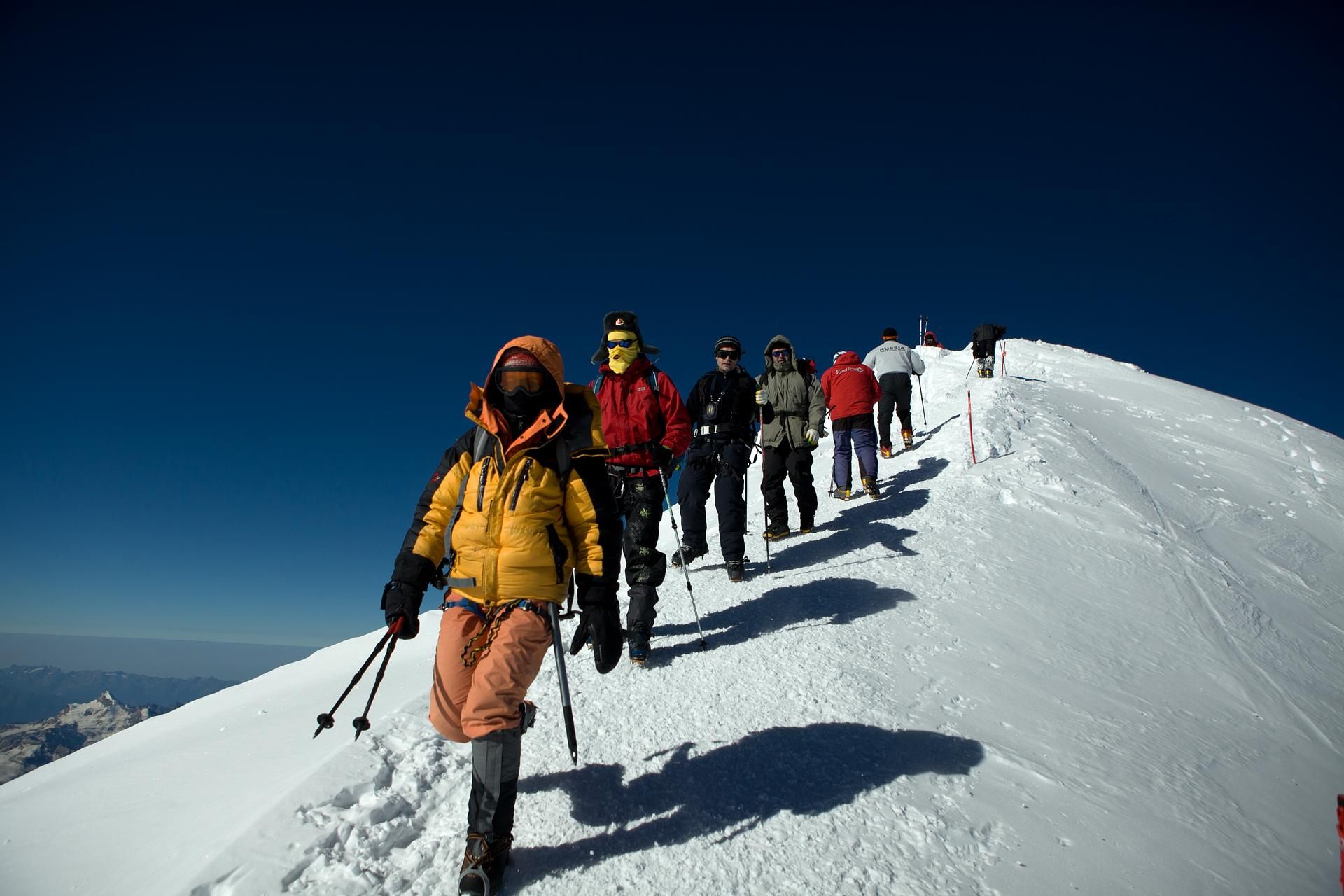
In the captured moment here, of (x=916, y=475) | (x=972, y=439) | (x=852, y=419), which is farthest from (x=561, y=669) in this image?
(x=972, y=439)

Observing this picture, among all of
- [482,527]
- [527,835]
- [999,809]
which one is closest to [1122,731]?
[999,809]

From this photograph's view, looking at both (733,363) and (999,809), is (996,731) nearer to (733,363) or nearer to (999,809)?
(999,809)

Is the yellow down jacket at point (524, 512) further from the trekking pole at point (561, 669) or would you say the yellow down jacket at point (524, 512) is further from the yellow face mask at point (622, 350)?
the yellow face mask at point (622, 350)

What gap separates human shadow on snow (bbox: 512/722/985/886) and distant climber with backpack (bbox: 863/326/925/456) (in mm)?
9610

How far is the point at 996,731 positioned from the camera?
436 cm

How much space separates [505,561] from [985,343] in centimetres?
1980

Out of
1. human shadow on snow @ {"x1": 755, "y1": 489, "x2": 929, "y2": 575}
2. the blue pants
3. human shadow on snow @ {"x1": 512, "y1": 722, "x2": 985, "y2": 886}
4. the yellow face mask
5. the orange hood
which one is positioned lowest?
human shadow on snow @ {"x1": 512, "y1": 722, "x2": 985, "y2": 886}

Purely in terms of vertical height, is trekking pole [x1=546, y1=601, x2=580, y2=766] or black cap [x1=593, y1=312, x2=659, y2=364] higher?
black cap [x1=593, y1=312, x2=659, y2=364]

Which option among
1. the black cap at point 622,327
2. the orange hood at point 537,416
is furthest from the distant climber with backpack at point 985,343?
the orange hood at point 537,416

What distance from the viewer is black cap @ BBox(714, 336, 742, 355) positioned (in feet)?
24.6

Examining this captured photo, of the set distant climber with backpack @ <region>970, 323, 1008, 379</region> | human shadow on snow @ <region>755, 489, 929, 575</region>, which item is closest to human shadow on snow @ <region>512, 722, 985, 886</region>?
human shadow on snow @ <region>755, 489, 929, 575</region>

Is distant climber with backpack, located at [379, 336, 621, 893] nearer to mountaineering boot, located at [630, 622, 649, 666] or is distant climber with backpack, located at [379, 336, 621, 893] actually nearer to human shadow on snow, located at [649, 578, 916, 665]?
mountaineering boot, located at [630, 622, 649, 666]

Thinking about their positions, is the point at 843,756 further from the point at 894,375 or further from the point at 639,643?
the point at 894,375

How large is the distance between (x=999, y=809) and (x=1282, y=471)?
15442mm
